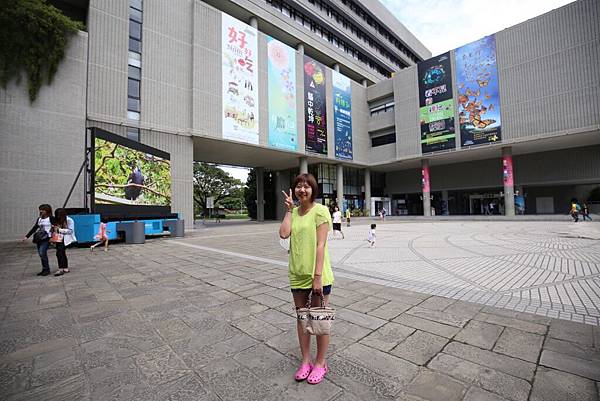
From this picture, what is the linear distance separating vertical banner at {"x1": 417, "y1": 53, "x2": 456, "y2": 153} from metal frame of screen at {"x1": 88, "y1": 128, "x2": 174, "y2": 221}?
27991 millimetres

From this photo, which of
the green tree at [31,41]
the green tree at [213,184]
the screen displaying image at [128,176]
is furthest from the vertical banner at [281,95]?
the green tree at [213,184]

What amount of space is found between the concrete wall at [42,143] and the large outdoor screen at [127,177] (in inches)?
195

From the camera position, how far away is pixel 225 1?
82.5ft

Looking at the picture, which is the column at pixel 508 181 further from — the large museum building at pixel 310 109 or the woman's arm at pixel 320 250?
the woman's arm at pixel 320 250

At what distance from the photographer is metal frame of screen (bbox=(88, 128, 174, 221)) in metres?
10.5

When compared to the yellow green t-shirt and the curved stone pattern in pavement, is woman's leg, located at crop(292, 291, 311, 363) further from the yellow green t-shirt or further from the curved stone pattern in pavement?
the curved stone pattern in pavement

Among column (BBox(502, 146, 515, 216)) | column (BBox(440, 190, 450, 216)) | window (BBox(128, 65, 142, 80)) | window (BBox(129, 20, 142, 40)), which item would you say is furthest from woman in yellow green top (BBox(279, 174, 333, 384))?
column (BBox(440, 190, 450, 216))

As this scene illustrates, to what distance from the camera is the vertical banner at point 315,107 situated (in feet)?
94.7

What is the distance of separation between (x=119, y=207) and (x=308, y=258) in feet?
41.8

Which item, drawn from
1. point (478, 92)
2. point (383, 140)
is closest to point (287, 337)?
point (478, 92)

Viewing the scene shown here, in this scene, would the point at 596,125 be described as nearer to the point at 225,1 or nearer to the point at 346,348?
the point at 346,348

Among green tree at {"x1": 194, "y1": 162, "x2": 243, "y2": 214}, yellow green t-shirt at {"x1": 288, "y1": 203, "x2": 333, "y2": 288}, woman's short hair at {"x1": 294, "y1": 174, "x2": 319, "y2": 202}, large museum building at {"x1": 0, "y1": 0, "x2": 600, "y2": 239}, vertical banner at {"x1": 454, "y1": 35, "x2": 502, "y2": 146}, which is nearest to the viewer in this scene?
yellow green t-shirt at {"x1": 288, "y1": 203, "x2": 333, "y2": 288}

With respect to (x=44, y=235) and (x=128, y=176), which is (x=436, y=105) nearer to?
(x=128, y=176)

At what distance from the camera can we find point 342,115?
109ft
